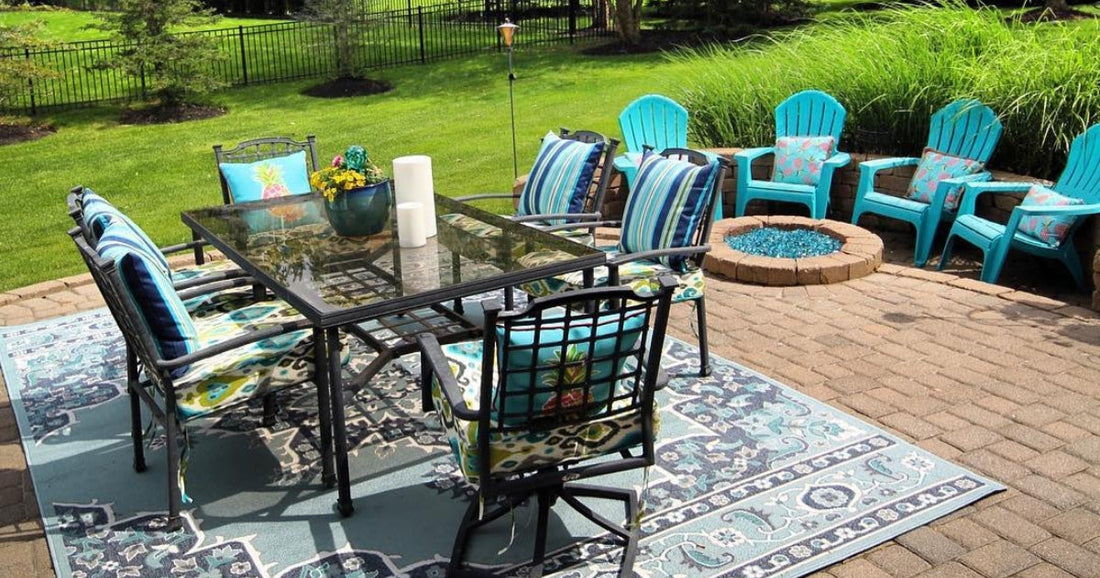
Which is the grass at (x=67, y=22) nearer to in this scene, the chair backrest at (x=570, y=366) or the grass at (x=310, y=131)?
the grass at (x=310, y=131)

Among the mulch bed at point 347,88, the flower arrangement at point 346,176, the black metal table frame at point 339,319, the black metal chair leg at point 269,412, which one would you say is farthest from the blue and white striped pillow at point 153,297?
the mulch bed at point 347,88

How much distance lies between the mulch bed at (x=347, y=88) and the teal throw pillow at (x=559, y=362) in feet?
Result: 36.6

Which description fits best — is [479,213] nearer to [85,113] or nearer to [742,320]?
[742,320]

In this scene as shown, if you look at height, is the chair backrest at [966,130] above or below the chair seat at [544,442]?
above

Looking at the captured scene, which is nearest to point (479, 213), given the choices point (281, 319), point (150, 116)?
point (281, 319)

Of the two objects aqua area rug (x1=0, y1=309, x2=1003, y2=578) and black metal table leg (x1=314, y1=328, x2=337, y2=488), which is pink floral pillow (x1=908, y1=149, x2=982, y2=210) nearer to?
aqua area rug (x1=0, y1=309, x2=1003, y2=578)

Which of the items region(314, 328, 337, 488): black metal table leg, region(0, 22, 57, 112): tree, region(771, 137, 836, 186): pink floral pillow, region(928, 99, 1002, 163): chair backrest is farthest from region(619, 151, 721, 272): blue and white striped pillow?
region(0, 22, 57, 112): tree

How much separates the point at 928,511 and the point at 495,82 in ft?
36.6

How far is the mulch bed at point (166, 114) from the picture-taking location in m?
12.0

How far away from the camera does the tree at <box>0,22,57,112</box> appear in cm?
1108

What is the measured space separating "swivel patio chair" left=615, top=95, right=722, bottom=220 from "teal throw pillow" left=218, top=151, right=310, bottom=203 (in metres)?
2.58

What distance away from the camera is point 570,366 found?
279 centimetres

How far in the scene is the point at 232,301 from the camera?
441cm

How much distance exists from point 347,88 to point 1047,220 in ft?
32.3
